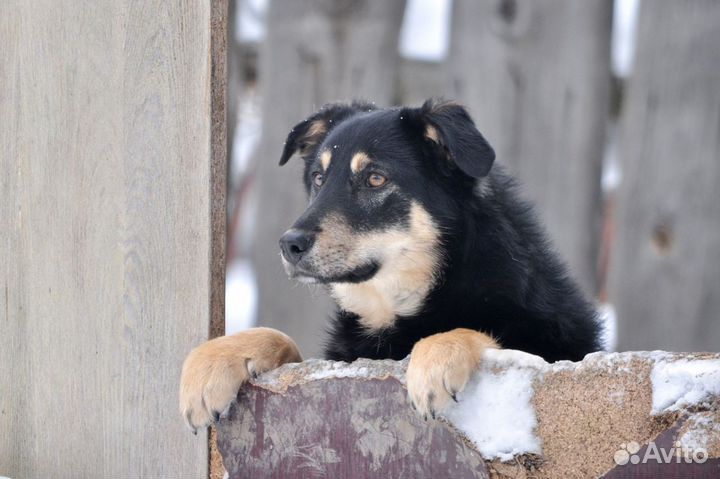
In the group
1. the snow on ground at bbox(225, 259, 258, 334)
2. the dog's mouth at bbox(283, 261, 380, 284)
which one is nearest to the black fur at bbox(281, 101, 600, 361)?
the dog's mouth at bbox(283, 261, 380, 284)

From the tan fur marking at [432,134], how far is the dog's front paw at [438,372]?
1.15 metres

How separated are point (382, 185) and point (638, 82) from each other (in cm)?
327

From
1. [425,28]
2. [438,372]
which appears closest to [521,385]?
[438,372]

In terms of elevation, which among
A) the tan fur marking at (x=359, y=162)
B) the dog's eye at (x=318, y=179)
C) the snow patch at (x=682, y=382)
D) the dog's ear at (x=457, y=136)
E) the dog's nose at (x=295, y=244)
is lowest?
the snow patch at (x=682, y=382)

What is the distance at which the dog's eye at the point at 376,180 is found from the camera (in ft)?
13.0

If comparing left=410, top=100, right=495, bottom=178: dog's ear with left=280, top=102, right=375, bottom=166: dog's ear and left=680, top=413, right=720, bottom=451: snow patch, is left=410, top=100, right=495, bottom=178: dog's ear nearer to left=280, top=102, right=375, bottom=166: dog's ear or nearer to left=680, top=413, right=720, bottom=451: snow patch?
left=280, top=102, right=375, bottom=166: dog's ear

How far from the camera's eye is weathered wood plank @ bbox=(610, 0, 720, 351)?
629cm

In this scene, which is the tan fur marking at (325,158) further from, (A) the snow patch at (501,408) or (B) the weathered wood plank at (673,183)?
(B) the weathered wood plank at (673,183)

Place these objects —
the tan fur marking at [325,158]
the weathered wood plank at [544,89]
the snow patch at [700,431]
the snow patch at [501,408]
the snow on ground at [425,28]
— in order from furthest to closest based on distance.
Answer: the snow on ground at [425,28], the weathered wood plank at [544,89], the tan fur marking at [325,158], the snow patch at [501,408], the snow patch at [700,431]

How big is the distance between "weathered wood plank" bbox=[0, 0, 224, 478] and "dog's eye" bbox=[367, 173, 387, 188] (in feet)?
2.44

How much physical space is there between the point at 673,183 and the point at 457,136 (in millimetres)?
3251

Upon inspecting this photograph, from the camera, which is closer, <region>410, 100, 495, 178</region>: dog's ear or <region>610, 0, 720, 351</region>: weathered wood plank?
<region>410, 100, 495, 178</region>: dog's ear

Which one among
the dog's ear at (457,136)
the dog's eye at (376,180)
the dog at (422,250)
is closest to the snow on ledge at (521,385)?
the dog at (422,250)

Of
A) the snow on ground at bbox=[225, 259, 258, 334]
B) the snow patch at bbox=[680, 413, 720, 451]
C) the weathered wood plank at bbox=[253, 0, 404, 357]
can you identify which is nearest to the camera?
the snow patch at bbox=[680, 413, 720, 451]
